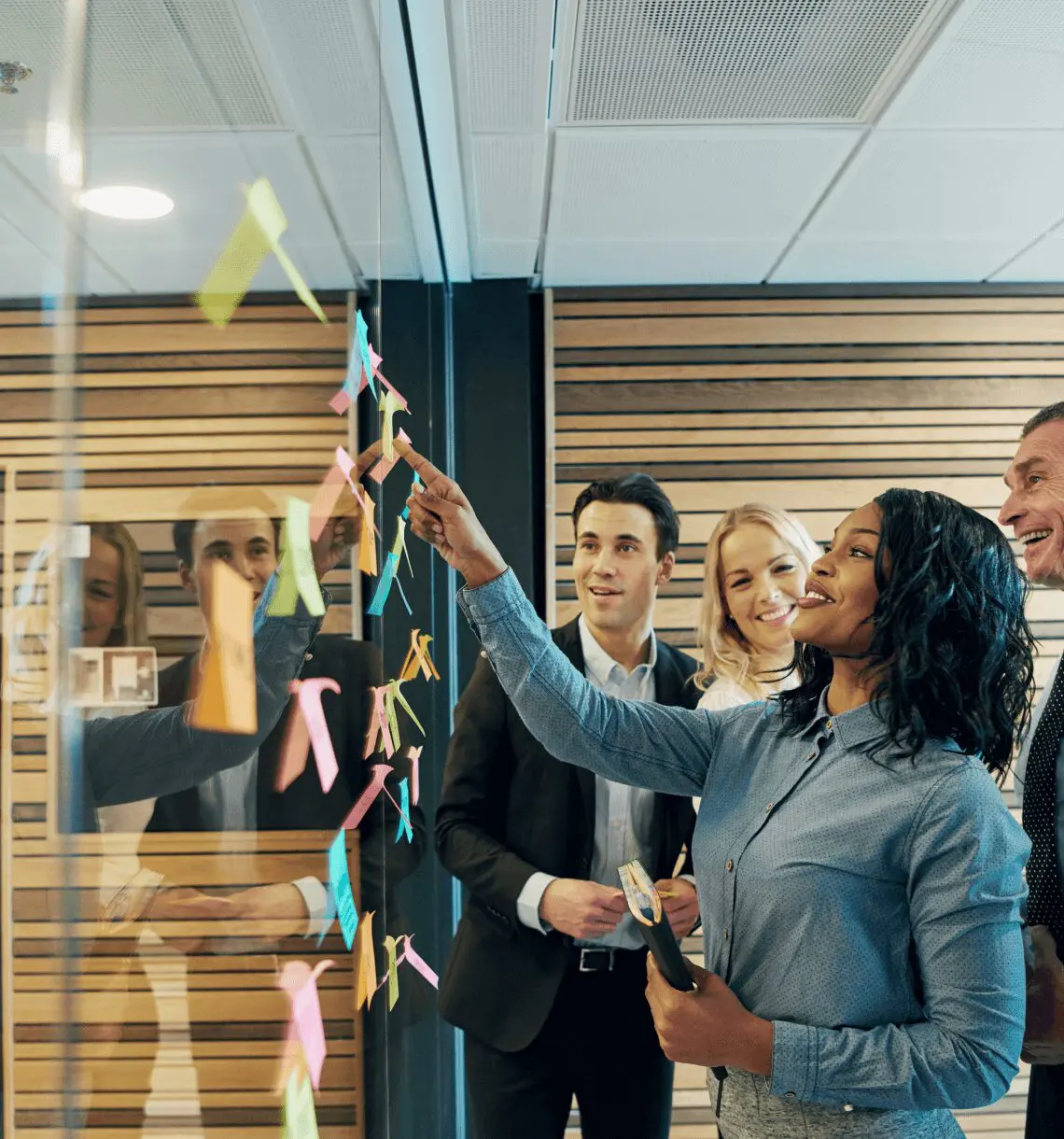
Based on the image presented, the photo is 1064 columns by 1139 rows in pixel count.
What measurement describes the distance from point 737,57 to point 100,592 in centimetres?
242

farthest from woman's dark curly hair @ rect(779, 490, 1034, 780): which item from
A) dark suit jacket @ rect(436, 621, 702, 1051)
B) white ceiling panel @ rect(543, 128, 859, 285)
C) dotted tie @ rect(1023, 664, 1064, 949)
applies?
white ceiling panel @ rect(543, 128, 859, 285)

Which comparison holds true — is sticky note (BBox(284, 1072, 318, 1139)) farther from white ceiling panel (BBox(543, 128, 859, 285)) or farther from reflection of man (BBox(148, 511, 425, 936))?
white ceiling panel (BBox(543, 128, 859, 285))

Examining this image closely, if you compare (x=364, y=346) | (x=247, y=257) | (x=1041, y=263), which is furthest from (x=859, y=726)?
(x=1041, y=263)

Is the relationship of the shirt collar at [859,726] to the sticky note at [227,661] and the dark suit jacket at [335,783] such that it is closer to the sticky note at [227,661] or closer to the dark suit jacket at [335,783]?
the dark suit jacket at [335,783]

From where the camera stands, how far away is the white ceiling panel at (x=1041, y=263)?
12.3ft

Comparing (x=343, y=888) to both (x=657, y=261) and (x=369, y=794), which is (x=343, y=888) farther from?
(x=657, y=261)

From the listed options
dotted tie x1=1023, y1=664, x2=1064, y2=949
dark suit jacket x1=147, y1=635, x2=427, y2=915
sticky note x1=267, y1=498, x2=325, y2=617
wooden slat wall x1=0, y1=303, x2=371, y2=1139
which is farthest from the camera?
dotted tie x1=1023, y1=664, x2=1064, y2=949

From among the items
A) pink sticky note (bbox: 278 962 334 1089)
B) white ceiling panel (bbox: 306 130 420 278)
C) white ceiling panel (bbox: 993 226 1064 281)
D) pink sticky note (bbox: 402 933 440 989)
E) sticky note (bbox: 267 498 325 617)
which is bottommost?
pink sticky note (bbox: 402 933 440 989)

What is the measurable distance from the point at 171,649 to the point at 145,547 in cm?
5

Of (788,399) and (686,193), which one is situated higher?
(686,193)

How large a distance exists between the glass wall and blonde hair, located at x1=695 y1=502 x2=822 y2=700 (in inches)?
70.9

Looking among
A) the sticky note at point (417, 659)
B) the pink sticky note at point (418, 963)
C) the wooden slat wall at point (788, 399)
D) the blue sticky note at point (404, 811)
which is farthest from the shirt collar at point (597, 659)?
the wooden slat wall at point (788, 399)

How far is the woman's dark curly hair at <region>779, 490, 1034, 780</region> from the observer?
5.10 ft

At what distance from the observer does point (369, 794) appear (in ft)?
4.61
